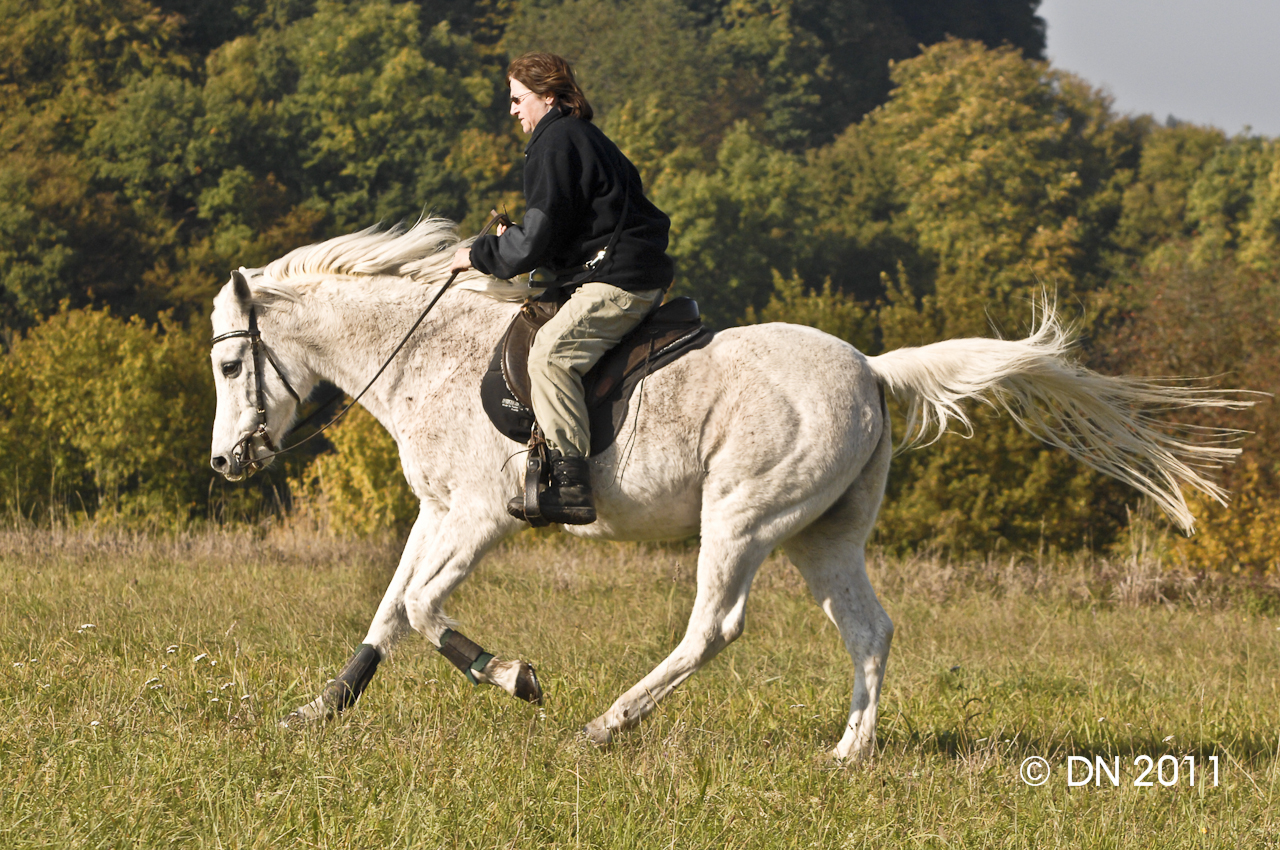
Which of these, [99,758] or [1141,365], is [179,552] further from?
[1141,365]

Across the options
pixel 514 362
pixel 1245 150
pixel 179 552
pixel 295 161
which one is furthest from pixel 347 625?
pixel 1245 150

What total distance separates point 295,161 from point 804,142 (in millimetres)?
29428

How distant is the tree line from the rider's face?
594 inches

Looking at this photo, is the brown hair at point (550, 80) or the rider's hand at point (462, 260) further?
the rider's hand at point (462, 260)

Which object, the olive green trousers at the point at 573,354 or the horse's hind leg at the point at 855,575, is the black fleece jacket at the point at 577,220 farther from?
the horse's hind leg at the point at 855,575

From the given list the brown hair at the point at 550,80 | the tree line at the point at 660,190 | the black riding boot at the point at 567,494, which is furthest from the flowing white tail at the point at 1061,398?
the tree line at the point at 660,190

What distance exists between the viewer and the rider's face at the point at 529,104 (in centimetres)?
522

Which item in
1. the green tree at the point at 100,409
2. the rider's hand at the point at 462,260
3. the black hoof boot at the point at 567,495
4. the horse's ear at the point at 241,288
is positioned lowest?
the green tree at the point at 100,409

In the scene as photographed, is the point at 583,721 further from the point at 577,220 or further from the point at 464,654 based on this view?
the point at 577,220

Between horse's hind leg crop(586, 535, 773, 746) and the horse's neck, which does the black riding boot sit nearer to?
horse's hind leg crop(586, 535, 773, 746)

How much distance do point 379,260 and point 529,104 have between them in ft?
3.64

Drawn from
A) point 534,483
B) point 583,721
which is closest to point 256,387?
point 534,483

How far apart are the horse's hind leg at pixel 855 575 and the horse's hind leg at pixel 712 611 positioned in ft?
1.40

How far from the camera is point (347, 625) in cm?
776
